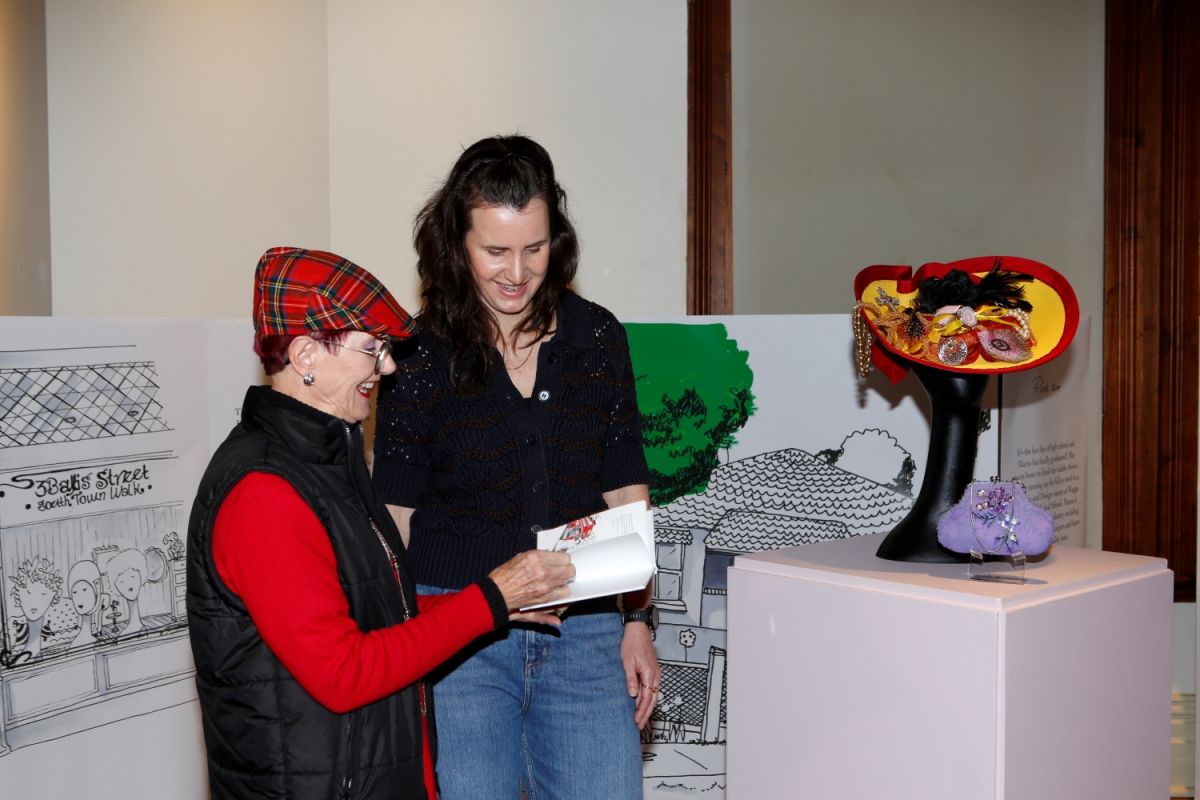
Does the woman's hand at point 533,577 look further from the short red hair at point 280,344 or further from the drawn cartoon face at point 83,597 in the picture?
the drawn cartoon face at point 83,597

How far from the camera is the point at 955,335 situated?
6.18 ft

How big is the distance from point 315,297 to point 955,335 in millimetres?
1087

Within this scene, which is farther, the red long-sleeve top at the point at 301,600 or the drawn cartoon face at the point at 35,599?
the drawn cartoon face at the point at 35,599

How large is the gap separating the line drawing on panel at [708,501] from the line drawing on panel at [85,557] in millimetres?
1134

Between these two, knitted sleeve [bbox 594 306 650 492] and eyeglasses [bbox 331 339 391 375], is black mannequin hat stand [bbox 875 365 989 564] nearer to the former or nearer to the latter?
knitted sleeve [bbox 594 306 650 492]

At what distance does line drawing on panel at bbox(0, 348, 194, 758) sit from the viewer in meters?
1.88

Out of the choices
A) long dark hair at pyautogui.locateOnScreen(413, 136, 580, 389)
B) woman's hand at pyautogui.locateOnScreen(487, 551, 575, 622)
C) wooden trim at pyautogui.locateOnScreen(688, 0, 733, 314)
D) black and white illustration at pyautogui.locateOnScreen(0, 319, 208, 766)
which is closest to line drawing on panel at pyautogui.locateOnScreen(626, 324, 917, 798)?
wooden trim at pyautogui.locateOnScreen(688, 0, 733, 314)

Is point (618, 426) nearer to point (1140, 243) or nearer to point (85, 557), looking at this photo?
point (85, 557)

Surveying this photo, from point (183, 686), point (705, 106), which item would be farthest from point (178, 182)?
point (705, 106)

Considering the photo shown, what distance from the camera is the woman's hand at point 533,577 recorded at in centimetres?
147

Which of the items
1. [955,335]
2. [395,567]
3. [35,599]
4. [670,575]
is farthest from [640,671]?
[35,599]

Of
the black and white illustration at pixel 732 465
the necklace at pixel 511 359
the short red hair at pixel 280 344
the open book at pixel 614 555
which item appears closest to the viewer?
the short red hair at pixel 280 344

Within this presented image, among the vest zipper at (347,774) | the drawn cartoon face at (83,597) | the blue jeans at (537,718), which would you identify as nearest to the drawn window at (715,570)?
the blue jeans at (537,718)

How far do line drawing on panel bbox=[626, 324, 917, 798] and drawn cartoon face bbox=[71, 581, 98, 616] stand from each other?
1.27 m
